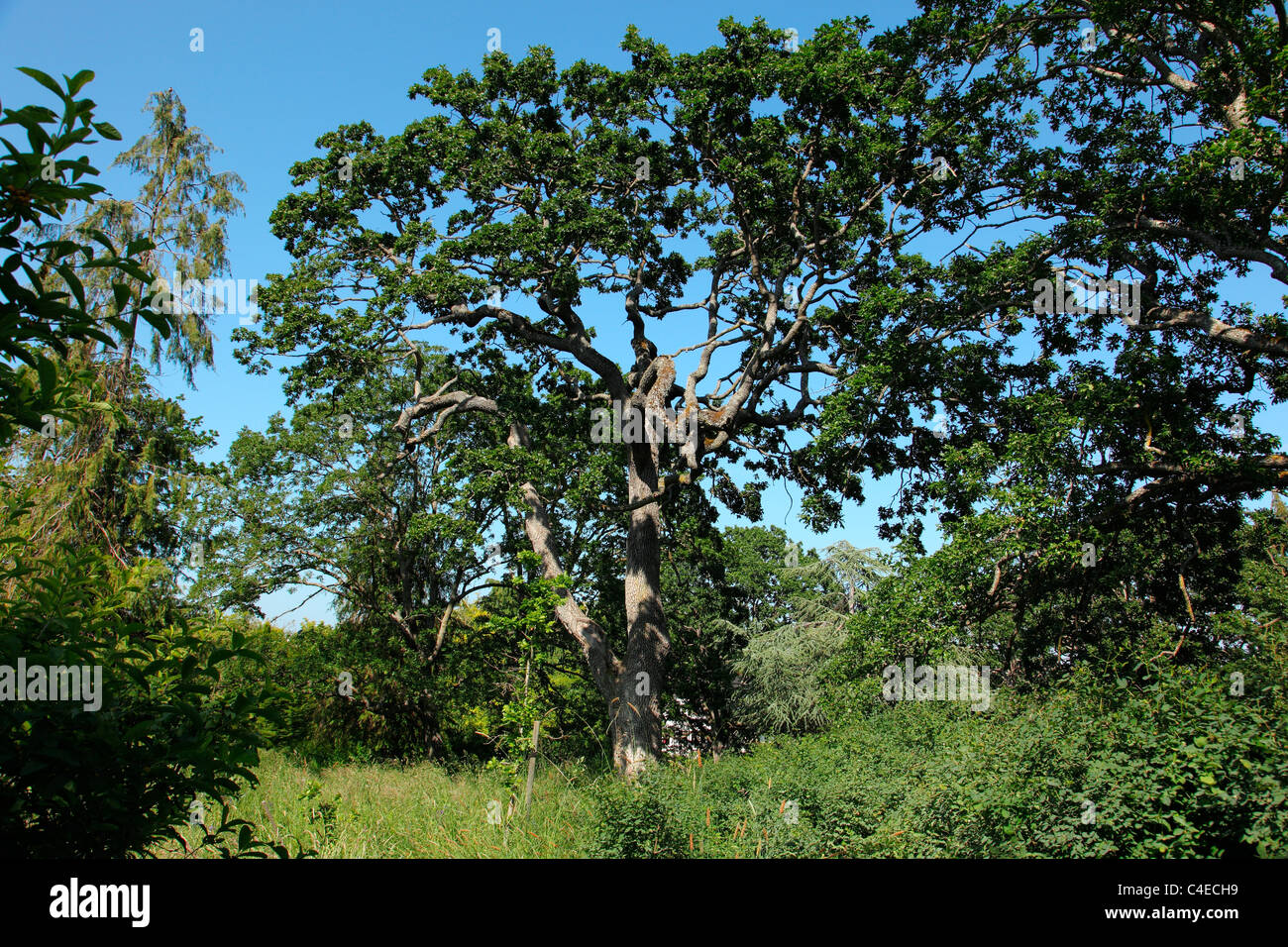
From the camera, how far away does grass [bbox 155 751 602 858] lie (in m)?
7.05

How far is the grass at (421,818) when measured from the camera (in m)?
7.05

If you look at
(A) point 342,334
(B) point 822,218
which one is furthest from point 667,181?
(A) point 342,334

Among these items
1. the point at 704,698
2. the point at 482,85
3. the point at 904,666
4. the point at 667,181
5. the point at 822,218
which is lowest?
the point at 704,698

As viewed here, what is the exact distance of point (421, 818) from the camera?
27.9ft

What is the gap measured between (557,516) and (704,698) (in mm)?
5205

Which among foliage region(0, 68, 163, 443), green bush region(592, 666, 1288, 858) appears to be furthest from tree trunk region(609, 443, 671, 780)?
foliage region(0, 68, 163, 443)

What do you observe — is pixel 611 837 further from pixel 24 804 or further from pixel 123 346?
pixel 123 346

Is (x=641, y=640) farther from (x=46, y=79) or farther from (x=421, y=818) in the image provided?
(x=46, y=79)

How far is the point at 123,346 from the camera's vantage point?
51.6 ft

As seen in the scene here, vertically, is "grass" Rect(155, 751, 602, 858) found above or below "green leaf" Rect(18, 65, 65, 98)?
below

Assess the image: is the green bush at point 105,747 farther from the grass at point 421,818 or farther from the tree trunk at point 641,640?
the tree trunk at point 641,640

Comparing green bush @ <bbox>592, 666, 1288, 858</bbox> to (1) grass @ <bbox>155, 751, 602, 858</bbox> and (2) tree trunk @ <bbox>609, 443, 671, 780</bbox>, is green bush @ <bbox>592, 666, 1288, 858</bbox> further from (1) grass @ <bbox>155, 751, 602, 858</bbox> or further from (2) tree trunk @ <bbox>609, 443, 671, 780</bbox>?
(2) tree trunk @ <bbox>609, 443, 671, 780</bbox>

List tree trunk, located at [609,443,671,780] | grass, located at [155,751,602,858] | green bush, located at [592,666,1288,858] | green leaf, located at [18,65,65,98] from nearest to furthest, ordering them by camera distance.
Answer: green leaf, located at [18,65,65,98] < green bush, located at [592,666,1288,858] < grass, located at [155,751,602,858] < tree trunk, located at [609,443,671,780]

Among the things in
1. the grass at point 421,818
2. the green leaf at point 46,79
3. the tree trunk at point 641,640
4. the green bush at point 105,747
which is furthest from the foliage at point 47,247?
the tree trunk at point 641,640
